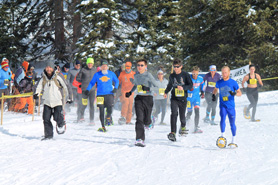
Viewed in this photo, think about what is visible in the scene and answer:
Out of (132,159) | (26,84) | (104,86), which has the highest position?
(26,84)

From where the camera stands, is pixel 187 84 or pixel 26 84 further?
pixel 26 84

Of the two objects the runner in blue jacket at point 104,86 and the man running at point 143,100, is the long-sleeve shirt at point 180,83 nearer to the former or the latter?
the man running at point 143,100

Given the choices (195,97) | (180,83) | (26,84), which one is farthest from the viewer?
(26,84)

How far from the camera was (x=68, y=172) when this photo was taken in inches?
196

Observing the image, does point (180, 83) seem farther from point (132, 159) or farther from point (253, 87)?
point (253, 87)

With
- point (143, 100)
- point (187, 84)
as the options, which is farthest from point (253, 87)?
point (143, 100)

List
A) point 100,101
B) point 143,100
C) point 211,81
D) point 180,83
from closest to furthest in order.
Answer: point 143,100
point 180,83
point 100,101
point 211,81

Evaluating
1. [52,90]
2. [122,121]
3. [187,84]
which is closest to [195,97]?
[187,84]

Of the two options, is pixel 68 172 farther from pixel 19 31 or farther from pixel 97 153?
pixel 19 31

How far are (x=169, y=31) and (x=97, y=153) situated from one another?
1700cm

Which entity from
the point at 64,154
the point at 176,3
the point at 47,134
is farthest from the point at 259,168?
the point at 176,3

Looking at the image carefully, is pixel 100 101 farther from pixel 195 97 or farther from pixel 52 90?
pixel 195 97

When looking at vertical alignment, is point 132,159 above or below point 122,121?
below

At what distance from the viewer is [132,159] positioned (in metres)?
5.77
